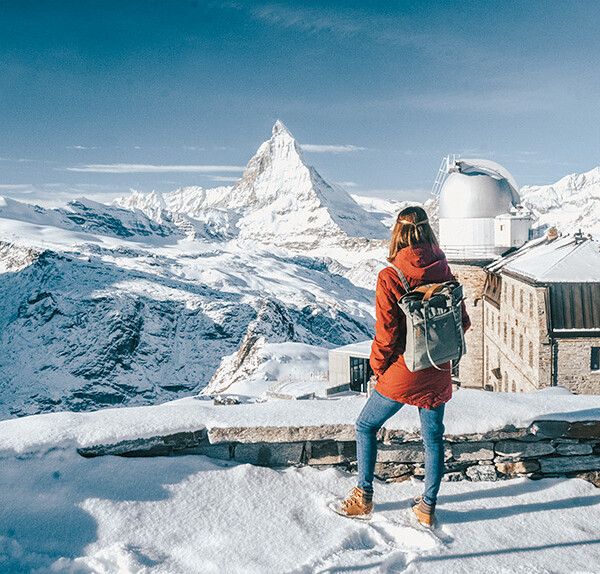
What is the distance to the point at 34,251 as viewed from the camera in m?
175

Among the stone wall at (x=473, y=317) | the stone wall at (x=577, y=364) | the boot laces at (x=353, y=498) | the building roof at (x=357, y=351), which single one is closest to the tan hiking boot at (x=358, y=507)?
the boot laces at (x=353, y=498)

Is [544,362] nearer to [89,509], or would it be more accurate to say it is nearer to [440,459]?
[440,459]

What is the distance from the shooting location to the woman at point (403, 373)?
3.77 meters

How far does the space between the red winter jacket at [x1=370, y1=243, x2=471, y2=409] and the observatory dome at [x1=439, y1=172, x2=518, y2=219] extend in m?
27.4

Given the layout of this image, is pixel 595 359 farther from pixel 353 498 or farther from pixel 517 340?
pixel 353 498

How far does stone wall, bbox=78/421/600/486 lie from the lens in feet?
15.5

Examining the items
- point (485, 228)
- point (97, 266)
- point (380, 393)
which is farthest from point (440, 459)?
point (97, 266)

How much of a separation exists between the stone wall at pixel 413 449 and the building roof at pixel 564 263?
54.7 ft

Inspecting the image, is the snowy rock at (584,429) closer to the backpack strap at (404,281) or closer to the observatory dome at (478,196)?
the backpack strap at (404,281)

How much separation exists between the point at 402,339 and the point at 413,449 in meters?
1.57

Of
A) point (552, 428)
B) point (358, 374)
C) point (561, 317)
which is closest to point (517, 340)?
point (561, 317)

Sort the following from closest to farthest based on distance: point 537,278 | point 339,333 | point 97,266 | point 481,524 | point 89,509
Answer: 1. point 89,509
2. point 481,524
3. point 537,278
4. point 339,333
5. point 97,266

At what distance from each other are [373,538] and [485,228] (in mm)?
27790

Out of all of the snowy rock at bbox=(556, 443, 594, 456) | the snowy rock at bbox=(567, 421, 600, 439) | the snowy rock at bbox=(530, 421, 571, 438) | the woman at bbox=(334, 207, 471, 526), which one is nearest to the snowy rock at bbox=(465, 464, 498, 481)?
the snowy rock at bbox=(530, 421, 571, 438)
